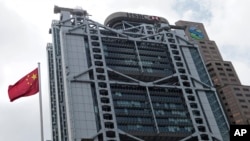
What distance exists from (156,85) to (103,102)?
20763 millimetres

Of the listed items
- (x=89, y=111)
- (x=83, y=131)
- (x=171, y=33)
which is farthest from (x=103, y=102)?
(x=171, y=33)

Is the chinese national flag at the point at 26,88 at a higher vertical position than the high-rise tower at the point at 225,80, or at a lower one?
lower

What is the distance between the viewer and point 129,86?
11381 centimetres

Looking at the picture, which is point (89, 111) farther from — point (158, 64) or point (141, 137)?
point (158, 64)

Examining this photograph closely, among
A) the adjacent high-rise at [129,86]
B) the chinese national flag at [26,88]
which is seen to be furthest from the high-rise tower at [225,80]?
the chinese national flag at [26,88]

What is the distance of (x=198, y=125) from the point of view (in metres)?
108

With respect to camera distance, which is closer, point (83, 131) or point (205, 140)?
point (83, 131)

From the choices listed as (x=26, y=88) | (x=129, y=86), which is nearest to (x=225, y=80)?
(x=129, y=86)

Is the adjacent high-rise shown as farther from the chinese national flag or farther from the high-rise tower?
the chinese national flag

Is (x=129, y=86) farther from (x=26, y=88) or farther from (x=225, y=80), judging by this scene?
(x=26, y=88)

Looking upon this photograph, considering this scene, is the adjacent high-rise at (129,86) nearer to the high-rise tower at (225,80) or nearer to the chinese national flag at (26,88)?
the high-rise tower at (225,80)

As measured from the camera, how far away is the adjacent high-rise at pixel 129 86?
100562 mm

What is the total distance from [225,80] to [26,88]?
466ft

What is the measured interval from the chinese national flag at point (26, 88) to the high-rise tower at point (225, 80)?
123 metres
